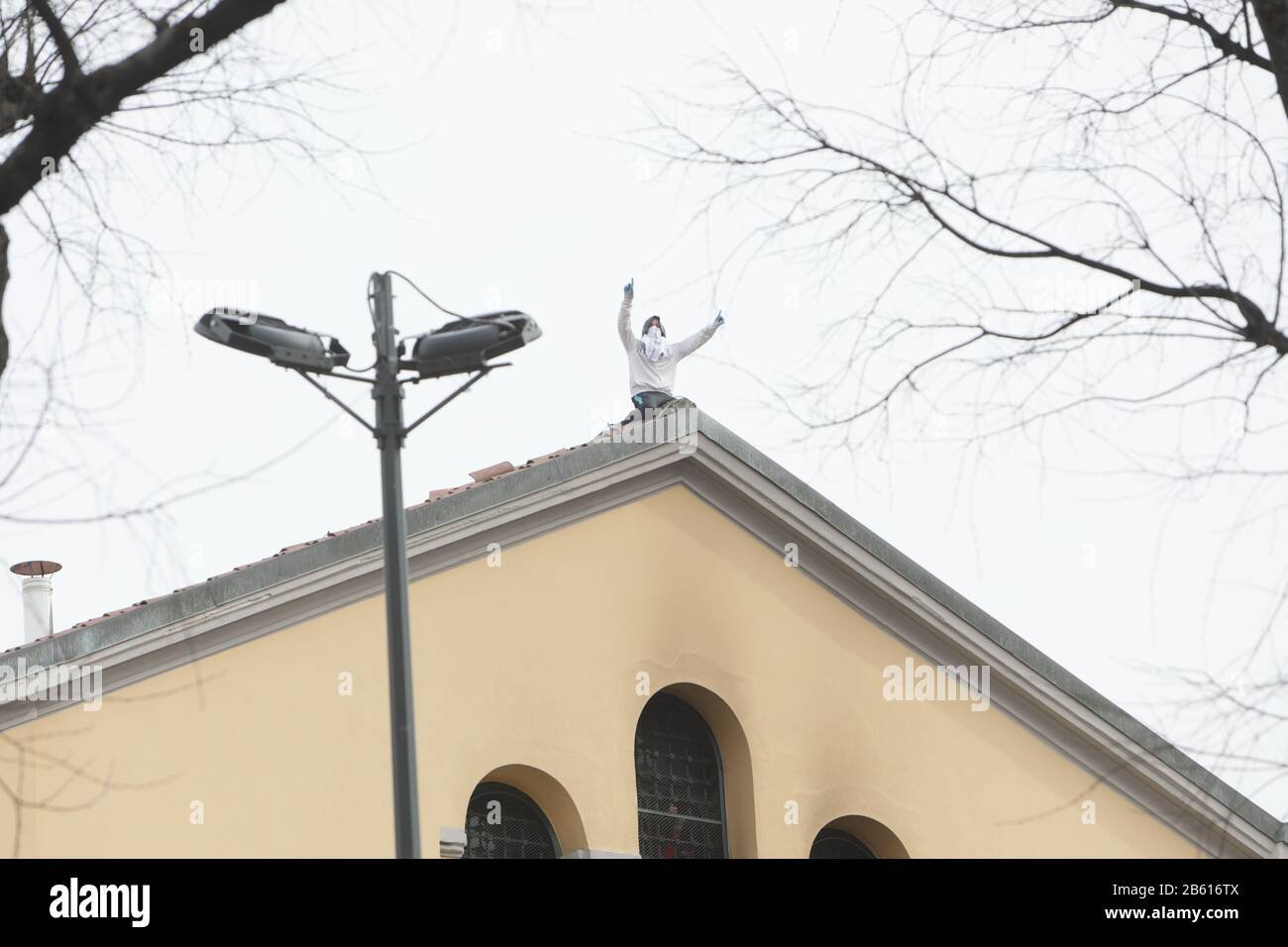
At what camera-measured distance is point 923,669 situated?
56.7 feet

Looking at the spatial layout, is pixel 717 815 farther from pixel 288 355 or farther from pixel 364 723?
pixel 288 355

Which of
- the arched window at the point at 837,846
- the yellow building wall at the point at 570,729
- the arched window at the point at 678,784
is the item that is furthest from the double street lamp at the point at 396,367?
the arched window at the point at 837,846

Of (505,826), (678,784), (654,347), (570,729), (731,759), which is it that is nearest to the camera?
(505,826)

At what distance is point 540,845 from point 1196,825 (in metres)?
6.61

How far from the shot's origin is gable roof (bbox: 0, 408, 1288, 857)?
1332cm

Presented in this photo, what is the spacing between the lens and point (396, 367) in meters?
9.81

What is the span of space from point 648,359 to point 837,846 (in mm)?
4191

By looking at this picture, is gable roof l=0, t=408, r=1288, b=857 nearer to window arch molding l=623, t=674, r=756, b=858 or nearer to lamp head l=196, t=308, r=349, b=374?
window arch molding l=623, t=674, r=756, b=858

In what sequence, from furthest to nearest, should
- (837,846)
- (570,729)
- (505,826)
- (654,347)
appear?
1. (654,347)
2. (837,846)
3. (570,729)
4. (505,826)

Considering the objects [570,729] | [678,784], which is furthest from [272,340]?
[678,784]

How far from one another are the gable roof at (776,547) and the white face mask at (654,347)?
76 centimetres

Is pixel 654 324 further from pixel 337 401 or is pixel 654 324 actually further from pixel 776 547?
pixel 337 401

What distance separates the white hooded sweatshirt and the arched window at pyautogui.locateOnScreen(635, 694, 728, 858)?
263 centimetres
